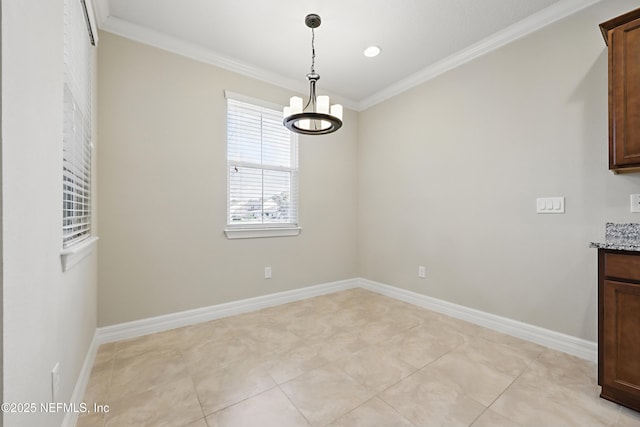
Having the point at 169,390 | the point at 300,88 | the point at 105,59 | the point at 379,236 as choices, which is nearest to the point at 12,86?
the point at 169,390

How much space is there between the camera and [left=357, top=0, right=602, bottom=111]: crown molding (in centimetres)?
219

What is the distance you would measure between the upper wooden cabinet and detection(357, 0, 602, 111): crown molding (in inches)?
23.4

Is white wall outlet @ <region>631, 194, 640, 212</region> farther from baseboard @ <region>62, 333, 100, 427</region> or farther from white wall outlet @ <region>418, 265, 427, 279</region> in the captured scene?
baseboard @ <region>62, 333, 100, 427</region>

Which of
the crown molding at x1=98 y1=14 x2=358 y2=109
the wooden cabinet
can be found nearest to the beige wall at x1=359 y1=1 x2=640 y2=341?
the wooden cabinet

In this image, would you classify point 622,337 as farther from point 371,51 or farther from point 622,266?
point 371,51

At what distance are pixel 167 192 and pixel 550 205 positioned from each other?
3.39 m

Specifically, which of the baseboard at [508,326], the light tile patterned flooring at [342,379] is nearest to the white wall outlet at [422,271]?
the baseboard at [508,326]

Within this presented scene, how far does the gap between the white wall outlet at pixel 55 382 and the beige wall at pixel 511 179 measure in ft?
10.2

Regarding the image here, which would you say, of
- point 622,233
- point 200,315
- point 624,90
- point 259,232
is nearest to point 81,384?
point 200,315

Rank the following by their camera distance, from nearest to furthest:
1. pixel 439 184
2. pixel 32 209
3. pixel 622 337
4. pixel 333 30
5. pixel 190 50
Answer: pixel 32 209 → pixel 622 337 → pixel 333 30 → pixel 190 50 → pixel 439 184

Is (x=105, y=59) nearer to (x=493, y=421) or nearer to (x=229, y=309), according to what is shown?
(x=229, y=309)

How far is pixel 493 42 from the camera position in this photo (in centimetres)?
262

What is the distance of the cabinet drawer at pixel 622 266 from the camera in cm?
150

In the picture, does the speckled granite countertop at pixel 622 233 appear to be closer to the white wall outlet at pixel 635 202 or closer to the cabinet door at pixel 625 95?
the white wall outlet at pixel 635 202
